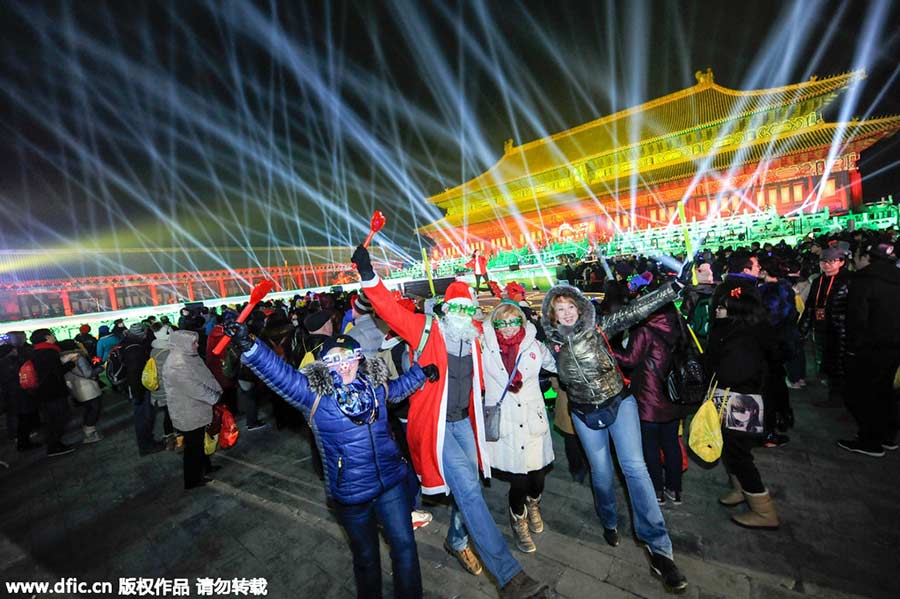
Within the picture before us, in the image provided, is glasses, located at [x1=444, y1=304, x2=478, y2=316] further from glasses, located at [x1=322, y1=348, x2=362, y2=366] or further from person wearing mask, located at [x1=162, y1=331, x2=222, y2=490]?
person wearing mask, located at [x1=162, y1=331, x2=222, y2=490]

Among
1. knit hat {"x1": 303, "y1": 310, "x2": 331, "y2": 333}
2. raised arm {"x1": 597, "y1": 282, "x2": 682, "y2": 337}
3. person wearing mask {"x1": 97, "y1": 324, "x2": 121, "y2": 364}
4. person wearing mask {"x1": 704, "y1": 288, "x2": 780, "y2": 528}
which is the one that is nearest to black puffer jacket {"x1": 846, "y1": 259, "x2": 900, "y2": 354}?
person wearing mask {"x1": 704, "y1": 288, "x2": 780, "y2": 528}

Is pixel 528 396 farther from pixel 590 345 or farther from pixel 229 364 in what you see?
pixel 229 364

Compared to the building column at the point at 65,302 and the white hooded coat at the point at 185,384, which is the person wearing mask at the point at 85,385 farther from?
the building column at the point at 65,302

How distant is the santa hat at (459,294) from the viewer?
2.91 m

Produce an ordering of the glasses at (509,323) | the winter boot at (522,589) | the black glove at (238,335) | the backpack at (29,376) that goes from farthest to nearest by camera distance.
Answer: the backpack at (29,376) < the glasses at (509,323) < the winter boot at (522,589) < the black glove at (238,335)

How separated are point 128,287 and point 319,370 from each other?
142ft

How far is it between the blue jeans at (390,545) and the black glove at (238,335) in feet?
3.80

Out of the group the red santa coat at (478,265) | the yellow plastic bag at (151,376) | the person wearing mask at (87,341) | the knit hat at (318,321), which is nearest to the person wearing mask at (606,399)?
the knit hat at (318,321)

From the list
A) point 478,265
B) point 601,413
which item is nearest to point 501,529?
point 601,413

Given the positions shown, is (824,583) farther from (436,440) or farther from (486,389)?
(436,440)

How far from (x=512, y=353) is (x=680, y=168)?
2688cm

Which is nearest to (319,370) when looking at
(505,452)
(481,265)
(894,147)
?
(505,452)

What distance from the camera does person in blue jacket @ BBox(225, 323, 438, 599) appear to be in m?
2.25

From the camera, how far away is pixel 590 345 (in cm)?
286
